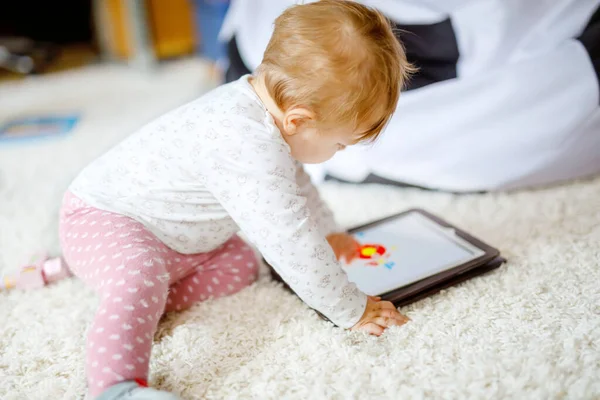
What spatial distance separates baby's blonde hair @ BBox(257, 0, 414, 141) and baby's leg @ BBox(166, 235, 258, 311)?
271 millimetres

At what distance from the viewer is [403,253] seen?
806 millimetres

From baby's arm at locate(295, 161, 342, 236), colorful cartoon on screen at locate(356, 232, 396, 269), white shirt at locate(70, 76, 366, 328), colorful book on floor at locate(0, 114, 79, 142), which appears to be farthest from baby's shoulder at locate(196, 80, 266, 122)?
colorful book on floor at locate(0, 114, 79, 142)

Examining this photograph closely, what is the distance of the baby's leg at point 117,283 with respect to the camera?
0.57m

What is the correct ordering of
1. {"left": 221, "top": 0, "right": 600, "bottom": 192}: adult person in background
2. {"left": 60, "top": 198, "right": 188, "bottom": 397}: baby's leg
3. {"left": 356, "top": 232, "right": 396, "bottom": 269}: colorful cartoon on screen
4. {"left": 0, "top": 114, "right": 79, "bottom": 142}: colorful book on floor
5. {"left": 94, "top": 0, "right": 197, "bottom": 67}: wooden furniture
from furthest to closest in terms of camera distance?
1. {"left": 94, "top": 0, "right": 197, "bottom": 67}: wooden furniture
2. {"left": 0, "top": 114, "right": 79, "bottom": 142}: colorful book on floor
3. {"left": 221, "top": 0, "right": 600, "bottom": 192}: adult person in background
4. {"left": 356, "top": 232, "right": 396, "bottom": 269}: colorful cartoon on screen
5. {"left": 60, "top": 198, "right": 188, "bottom": 397}: baby's leg

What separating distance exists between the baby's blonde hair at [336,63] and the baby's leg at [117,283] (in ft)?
0.83

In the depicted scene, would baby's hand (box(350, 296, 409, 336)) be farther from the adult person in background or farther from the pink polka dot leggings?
the adult person in background

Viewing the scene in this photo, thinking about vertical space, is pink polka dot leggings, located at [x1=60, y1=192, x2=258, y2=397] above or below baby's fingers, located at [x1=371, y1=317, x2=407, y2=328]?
above

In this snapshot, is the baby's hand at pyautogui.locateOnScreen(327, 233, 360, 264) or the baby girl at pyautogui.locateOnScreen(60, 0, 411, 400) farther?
the baby's hand at pyautogui.locateOnScreen(327, 233, 360, 264)

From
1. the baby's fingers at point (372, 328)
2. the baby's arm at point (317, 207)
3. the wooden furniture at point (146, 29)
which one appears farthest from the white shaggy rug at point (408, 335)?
the wooden furniture at point (146, 29)

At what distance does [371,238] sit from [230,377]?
34 centimetres

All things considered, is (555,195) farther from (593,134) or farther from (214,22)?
(214,22)

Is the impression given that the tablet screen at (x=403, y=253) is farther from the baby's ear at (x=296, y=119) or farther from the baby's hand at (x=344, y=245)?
the baby's ear at (x=296, y=119)

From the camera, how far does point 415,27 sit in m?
1.00

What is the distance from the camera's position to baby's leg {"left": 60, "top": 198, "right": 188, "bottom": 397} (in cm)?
57
